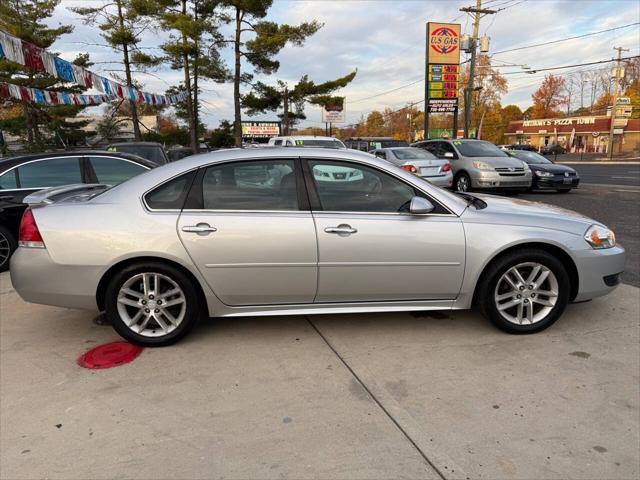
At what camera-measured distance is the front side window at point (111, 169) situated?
6.18 metres

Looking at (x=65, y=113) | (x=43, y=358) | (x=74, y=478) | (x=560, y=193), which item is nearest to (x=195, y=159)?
(x=43, y=358)

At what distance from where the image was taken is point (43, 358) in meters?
3.31

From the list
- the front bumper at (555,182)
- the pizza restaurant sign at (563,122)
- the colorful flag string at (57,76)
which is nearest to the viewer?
the colorful flag string at (57,76)

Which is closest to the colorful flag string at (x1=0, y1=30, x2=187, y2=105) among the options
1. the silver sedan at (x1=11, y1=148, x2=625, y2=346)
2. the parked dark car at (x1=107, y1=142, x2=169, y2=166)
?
the parked dark car at (x1=107, y1=142, x2=169, y2=166)

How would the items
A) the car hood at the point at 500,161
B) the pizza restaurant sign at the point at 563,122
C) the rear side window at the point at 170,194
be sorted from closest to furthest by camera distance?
the rear side window at the point at 170,194
the car hood at the point at 500,161
the pizza restaurant sign at the point at 563,122

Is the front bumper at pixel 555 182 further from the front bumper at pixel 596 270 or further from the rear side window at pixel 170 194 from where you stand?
the rear side window at pixel 170 194

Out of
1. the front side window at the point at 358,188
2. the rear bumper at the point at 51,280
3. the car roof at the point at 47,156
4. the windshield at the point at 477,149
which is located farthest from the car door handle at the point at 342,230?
the windshield at the point at 477,149

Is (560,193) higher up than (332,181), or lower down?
lower down

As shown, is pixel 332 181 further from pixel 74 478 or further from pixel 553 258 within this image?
pixel 74 478

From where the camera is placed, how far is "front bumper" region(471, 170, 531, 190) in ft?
37.8

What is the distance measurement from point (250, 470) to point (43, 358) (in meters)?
2.09

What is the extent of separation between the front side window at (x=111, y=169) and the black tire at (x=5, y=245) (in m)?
1.29

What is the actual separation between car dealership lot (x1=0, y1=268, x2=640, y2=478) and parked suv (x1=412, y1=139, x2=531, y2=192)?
8.21 meters

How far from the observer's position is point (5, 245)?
5.73 metres
